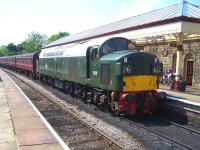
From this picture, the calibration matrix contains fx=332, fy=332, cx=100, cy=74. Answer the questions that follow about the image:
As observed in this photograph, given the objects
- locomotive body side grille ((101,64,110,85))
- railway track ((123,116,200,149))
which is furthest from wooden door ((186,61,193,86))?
locomotive body side grille ((101,64,110,85))

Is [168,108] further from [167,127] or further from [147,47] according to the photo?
[147,47]

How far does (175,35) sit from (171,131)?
1121 cm

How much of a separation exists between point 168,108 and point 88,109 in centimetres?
384

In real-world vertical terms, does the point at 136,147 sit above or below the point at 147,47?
below

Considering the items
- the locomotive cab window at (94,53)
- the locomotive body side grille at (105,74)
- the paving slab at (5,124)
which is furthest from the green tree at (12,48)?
the paving slab at (5,124)

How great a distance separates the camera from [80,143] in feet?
32.3

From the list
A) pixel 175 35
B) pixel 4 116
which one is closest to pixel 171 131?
pixel 4 116

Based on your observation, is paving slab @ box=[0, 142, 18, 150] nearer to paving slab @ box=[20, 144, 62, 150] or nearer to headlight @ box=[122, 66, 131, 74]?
paving slab @ box=[20, 144, 62, 150]

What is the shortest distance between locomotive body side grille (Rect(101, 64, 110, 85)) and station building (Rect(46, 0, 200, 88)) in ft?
20.0

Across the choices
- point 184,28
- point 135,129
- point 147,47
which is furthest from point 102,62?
point 147,47

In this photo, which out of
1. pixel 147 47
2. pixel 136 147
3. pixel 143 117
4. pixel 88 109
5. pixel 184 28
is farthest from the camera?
pixel 147 47

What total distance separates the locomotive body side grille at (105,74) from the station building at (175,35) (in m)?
6.09

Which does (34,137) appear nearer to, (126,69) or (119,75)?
(119,75)

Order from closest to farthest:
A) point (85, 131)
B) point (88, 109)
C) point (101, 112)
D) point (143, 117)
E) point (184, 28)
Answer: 1. point (85, 131)
2. point (143, 117)
3. point (101, 112)
4. point (88, 109)
5. point (184, 28)
